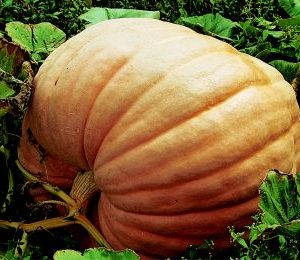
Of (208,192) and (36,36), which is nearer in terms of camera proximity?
(208,192)

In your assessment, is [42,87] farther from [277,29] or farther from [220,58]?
[277,29]

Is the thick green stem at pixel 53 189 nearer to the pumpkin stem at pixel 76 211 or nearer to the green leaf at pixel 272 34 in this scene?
the pumpkin stem at pixel 76 211

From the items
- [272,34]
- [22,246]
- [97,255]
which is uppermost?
[272,34]

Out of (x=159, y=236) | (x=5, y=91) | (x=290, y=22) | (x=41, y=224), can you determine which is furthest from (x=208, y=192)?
(x=290, y=22)

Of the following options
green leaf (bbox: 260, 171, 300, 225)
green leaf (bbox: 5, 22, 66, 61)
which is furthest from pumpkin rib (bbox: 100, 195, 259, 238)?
green leaf (bbox: 5, 22, 66, 61)

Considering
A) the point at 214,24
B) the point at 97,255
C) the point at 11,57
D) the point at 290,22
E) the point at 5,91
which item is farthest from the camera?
the point at 214,24

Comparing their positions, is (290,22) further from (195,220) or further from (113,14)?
(195,220)

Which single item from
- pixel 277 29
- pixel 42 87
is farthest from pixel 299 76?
pixel 42 87
